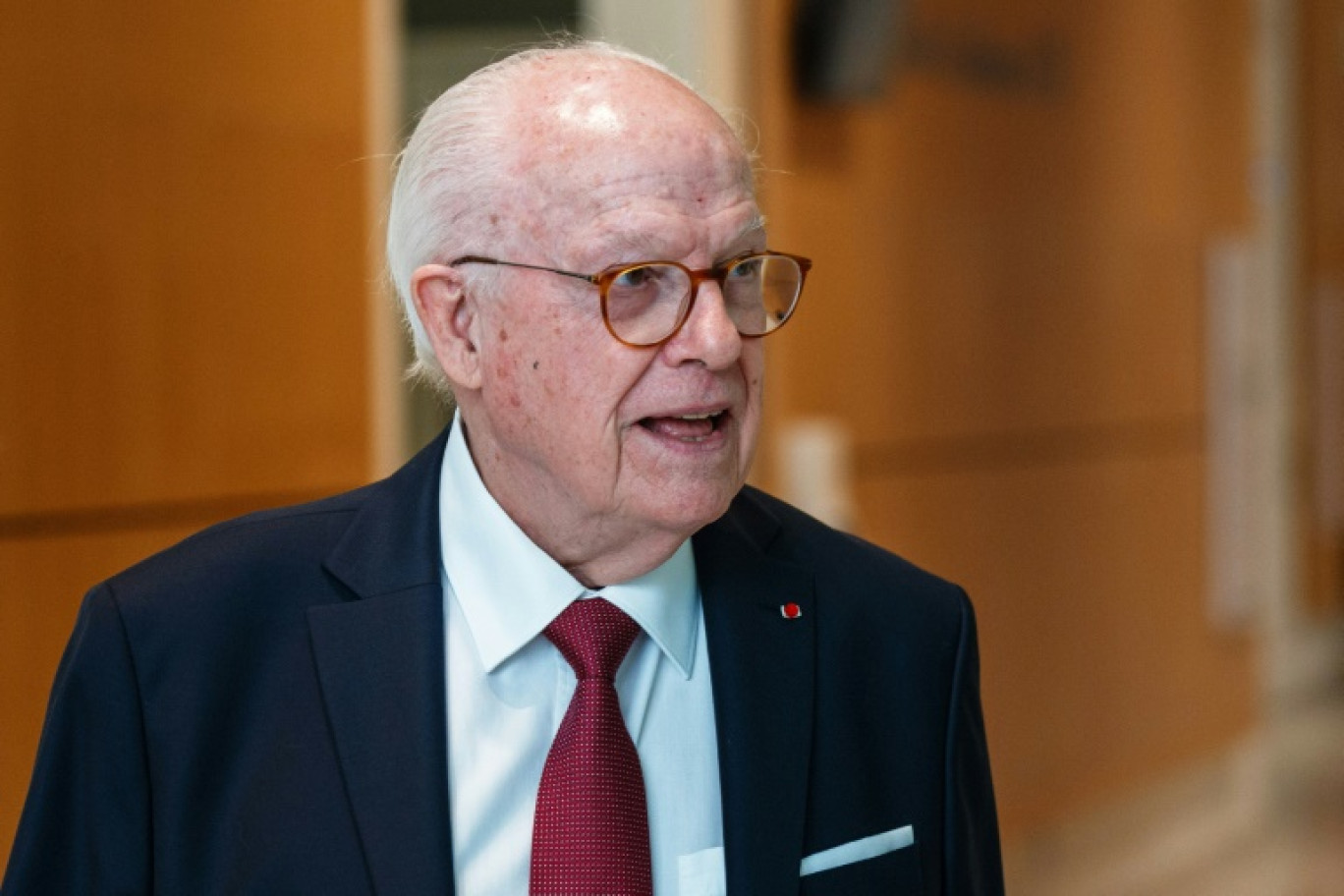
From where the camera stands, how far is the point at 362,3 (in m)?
3.38

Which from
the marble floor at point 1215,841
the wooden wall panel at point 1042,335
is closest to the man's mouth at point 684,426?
A: the wooden wall panel at point 1042,335

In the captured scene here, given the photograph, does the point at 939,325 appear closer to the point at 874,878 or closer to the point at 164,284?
the point at 164,284

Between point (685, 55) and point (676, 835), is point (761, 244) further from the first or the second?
point (685, 55)

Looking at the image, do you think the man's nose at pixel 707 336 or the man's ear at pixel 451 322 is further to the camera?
the man's ear at pixel 451 322

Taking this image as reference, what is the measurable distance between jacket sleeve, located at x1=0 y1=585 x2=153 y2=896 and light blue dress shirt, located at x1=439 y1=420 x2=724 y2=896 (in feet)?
1.05

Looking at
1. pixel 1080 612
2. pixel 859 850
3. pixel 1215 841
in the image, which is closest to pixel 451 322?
pixel 859 850

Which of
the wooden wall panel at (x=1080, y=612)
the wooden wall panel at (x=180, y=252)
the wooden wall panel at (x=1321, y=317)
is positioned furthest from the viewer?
the wooden wall panel at (x=1321, y=317)

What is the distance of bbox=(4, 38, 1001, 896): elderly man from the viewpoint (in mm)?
1750

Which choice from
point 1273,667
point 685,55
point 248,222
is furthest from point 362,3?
point 1273,667

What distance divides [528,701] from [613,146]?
23.6 inches

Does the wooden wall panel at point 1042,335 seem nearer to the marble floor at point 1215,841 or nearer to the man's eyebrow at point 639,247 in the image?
the marble floor at point 1215,841

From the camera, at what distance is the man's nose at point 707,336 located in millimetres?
1764

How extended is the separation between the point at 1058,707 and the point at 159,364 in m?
3.63

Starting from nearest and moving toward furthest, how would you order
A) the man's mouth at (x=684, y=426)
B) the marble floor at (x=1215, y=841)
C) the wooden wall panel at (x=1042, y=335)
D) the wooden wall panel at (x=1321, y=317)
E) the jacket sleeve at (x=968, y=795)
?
the man's mouth at (x=684, y=426)
the jacket sleeve at (x=968, y=795)
the wooden wall panel at (x=1042, y=335)
the marble floor at (x=1215, y=841)
the wooden wall panel at (x=1321, y=317)
